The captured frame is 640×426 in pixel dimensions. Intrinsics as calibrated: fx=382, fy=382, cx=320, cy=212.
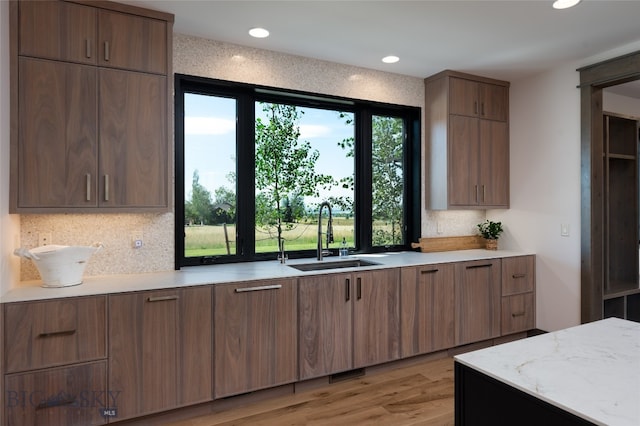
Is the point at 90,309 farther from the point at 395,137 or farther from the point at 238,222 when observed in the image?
the point at 395,137

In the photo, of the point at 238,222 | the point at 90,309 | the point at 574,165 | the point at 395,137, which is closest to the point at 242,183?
the point at 238,222

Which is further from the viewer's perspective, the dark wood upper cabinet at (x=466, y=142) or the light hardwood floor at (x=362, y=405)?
the dark wood upper cabinet at (x=466, y=142)

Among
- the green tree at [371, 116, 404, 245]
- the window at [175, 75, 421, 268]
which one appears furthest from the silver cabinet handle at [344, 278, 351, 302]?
the green tree at [371, 116, 404, 245]

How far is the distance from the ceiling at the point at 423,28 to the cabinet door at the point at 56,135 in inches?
27.0

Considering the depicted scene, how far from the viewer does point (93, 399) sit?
7.16 ft

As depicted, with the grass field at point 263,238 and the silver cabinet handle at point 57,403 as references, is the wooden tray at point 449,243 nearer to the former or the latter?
the grass field at point 263,238

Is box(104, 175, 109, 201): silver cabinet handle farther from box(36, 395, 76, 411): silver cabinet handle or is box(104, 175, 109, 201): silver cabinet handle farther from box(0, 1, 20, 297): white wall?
box(36, 395, 76, 411): silver cabinet handle

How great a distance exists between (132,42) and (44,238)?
1420 millimetres

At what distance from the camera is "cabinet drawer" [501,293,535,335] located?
3699 millimetres

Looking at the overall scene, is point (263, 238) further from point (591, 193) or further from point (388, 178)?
point (591, 193)

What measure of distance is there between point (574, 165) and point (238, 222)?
3141 millimetres

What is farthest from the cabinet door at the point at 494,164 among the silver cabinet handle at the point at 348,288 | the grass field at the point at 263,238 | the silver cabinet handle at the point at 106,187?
the silver cabinet handle at the point at 106,187

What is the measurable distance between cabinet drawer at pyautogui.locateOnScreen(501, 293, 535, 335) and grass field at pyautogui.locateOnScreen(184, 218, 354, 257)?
163 cm

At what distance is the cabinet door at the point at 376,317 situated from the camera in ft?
9.87
